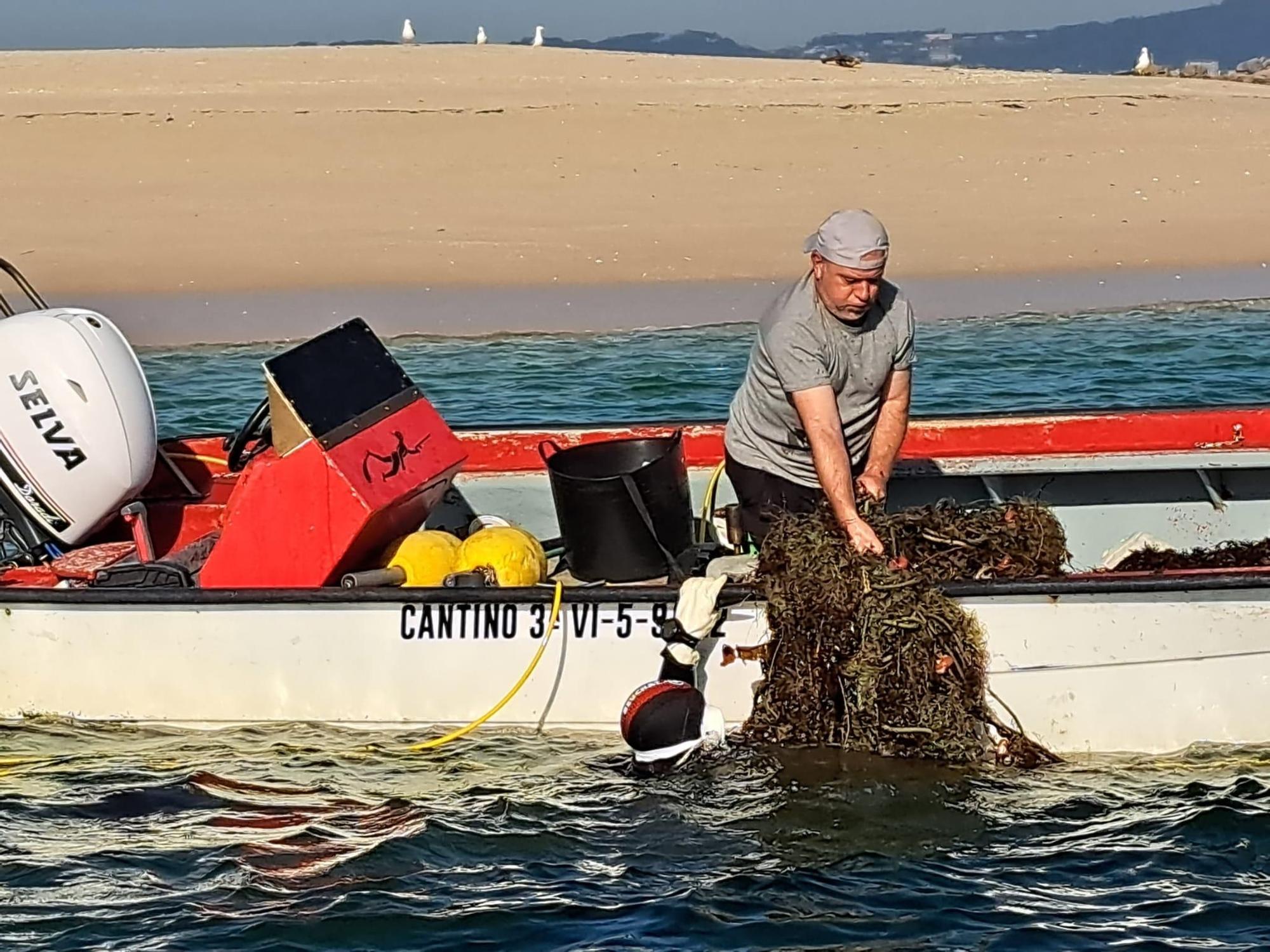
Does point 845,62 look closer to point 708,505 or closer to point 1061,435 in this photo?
point 1061,435

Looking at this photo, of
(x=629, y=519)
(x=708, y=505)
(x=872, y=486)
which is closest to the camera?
(x=872, y=486)

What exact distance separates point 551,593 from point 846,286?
4.45 feet

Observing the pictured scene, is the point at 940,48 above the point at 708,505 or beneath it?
above

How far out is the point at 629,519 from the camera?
6.25 meters

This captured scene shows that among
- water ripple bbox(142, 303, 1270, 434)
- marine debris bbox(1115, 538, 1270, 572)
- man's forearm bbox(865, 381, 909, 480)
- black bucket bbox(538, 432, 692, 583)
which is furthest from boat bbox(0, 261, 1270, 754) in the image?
water ripple bbox(142, 303, 1270, 434)

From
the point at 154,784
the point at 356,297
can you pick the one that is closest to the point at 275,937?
the point at 154,784

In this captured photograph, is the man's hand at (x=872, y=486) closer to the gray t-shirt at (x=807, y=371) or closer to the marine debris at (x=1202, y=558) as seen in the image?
the gray t-shirt at (x=807, y=371)

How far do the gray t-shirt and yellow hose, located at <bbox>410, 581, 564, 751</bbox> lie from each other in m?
0.88

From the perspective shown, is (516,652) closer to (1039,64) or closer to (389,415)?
(389,415)

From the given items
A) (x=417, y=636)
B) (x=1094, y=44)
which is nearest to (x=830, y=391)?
(x=417, y=636)

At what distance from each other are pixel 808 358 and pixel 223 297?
1107 cm

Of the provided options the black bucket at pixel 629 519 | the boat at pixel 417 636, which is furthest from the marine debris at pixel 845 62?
the boat at pixel 417 636

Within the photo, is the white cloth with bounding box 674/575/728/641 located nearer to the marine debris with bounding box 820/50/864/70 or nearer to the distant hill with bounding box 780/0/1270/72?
the marine debris with bounding box 820/50/864/70

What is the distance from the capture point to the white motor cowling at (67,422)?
243 inches
